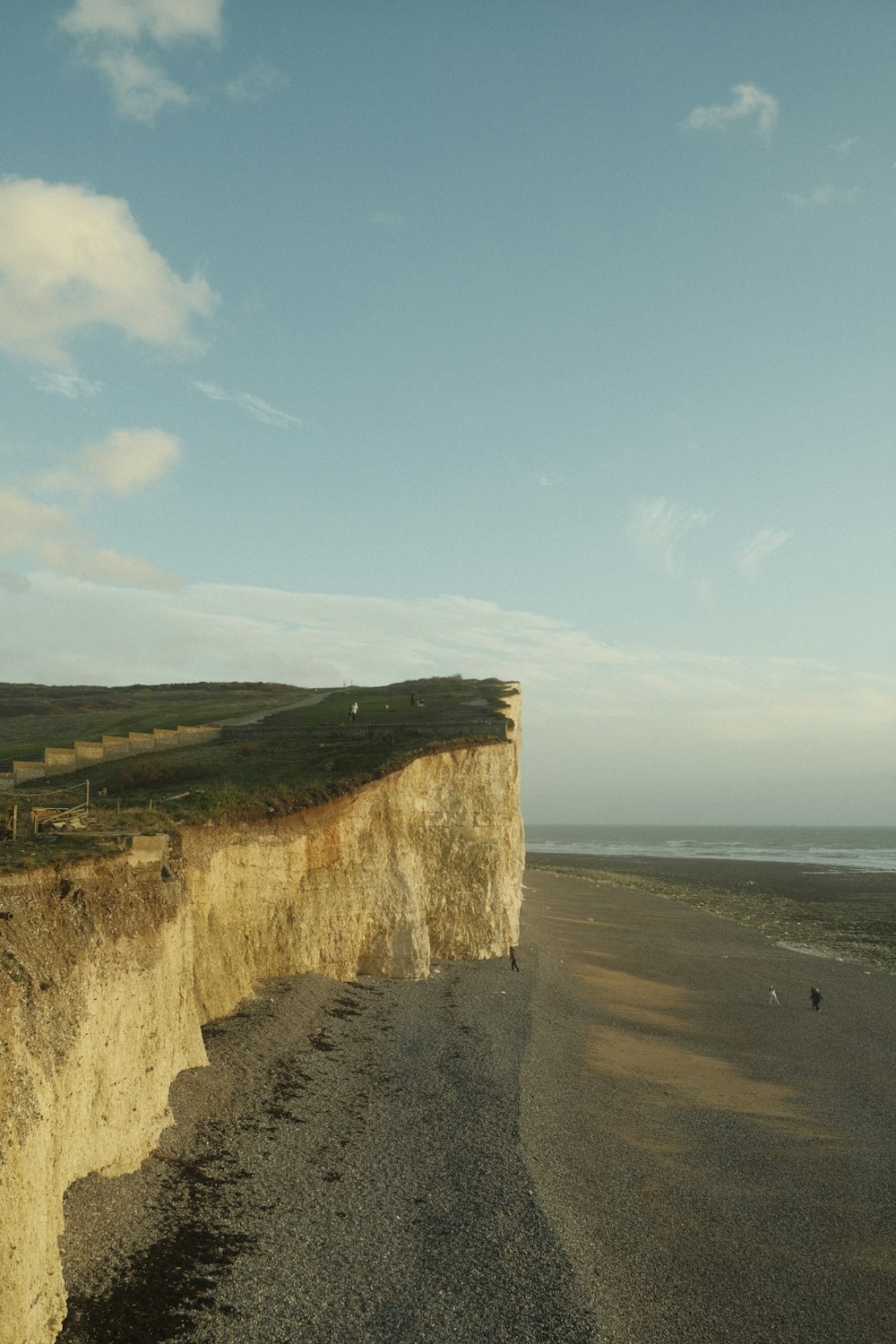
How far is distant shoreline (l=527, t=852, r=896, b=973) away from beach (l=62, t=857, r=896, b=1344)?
77.0 feet

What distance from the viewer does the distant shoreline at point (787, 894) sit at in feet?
173

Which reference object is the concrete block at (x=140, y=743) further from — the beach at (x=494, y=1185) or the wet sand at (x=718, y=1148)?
the wet sand at (x=718, y=1148)

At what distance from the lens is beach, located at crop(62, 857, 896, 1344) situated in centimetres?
1277

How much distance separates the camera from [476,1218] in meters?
15.5

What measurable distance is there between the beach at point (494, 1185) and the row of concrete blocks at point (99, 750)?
17.0 metres

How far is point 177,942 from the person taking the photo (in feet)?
58.3

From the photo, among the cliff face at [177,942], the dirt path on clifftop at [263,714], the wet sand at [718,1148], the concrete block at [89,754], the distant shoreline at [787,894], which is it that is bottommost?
the distant shoreline at [787,894]

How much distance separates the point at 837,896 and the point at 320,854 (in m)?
65.8

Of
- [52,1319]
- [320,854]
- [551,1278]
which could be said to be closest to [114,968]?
[52,1319]

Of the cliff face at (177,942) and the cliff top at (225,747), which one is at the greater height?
the cliff top at (225,747)

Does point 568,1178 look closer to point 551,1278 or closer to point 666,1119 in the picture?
point 551,1278

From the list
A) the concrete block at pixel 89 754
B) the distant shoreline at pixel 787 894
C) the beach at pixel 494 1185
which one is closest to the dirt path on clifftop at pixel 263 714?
the concrete block at pixel 89 754

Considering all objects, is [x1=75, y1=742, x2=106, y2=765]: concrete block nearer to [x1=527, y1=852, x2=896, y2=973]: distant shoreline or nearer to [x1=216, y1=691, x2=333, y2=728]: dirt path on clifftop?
[x1=216, y1=691, x2=333, y2=728]: dirt path on clifftop

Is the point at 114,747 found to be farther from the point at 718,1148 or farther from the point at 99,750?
the point at 718,1148
